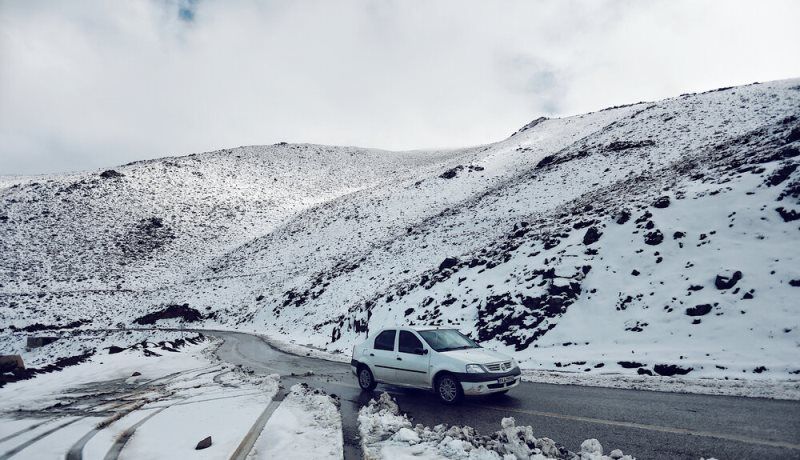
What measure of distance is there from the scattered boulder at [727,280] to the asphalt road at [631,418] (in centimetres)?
596

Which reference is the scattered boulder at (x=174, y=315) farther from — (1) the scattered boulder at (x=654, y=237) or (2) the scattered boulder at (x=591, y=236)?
(1) the scattered boulder at (x=654, y=237)

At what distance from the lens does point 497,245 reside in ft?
76.7

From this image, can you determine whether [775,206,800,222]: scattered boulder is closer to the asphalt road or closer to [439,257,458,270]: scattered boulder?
the asphalt road

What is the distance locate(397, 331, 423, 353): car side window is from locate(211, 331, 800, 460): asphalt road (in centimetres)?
102

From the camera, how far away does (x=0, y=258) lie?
4275 cm

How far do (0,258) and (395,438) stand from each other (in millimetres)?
53804

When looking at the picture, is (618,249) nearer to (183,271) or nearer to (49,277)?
(183,271)

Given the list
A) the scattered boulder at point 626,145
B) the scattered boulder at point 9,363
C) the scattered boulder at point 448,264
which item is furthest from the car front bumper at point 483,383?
the scattered boulder at point 626,145

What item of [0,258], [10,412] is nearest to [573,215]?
[10,412]

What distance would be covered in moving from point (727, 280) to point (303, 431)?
41.2 ft

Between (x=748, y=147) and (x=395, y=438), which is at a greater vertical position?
(x=748, y=147)

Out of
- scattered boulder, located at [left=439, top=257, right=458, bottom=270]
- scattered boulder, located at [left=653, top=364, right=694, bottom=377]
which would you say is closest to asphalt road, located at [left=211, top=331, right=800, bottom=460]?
scattered boulder, located at [left=653, top=364, right=694, bottom=377]

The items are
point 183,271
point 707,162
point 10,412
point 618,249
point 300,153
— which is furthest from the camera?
point 300,153

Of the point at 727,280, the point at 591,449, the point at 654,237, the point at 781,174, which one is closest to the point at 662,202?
the point at 654,237
